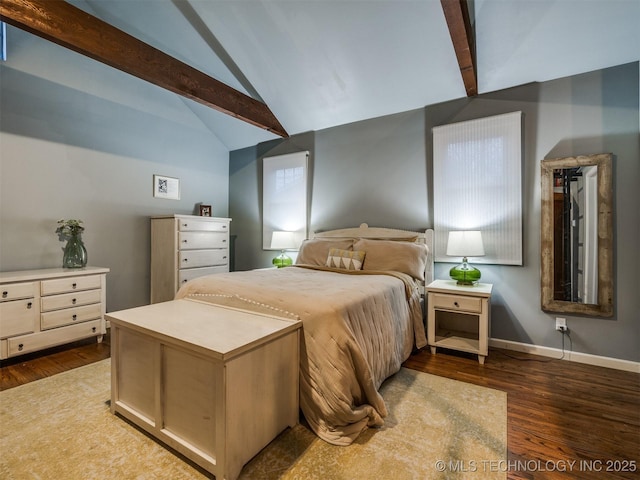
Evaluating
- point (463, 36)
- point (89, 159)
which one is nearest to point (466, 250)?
point (463, 36)

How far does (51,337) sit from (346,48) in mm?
3661

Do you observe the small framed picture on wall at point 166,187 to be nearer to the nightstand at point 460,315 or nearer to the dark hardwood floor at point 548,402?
the dark hardwood floor at point 548,402

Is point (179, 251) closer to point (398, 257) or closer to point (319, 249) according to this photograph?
point (319, 249)

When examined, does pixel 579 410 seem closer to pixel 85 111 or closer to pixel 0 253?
pixel 0 253

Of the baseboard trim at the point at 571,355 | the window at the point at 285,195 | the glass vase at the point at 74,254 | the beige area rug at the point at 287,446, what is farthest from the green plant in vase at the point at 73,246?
the baseboard trim at the point at 571,355

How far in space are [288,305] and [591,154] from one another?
2707 millimetres

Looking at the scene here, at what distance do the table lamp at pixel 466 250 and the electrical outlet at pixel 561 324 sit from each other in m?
0.72

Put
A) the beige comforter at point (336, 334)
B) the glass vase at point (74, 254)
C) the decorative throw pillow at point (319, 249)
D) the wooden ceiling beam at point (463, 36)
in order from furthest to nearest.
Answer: the decorative throw pillow at point (319, 249), the glass vase at point (74, 254), the wooden ceiling beam at point (463, 36), the beige comforter at point (336, 334)

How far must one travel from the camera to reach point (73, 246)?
295 centimetres

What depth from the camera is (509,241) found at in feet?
9.09

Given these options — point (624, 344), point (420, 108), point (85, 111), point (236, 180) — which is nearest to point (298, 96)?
point (420, 108)

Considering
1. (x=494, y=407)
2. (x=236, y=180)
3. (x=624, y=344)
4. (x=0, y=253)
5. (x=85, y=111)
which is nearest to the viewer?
(x=494, y=407)

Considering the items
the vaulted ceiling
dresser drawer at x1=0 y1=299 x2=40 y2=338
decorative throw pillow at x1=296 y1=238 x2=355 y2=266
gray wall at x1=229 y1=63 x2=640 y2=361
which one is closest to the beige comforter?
decorative throw pillow at x1=296 y1=238 x2=355 y2=266

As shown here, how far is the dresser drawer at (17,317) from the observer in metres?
2.30
